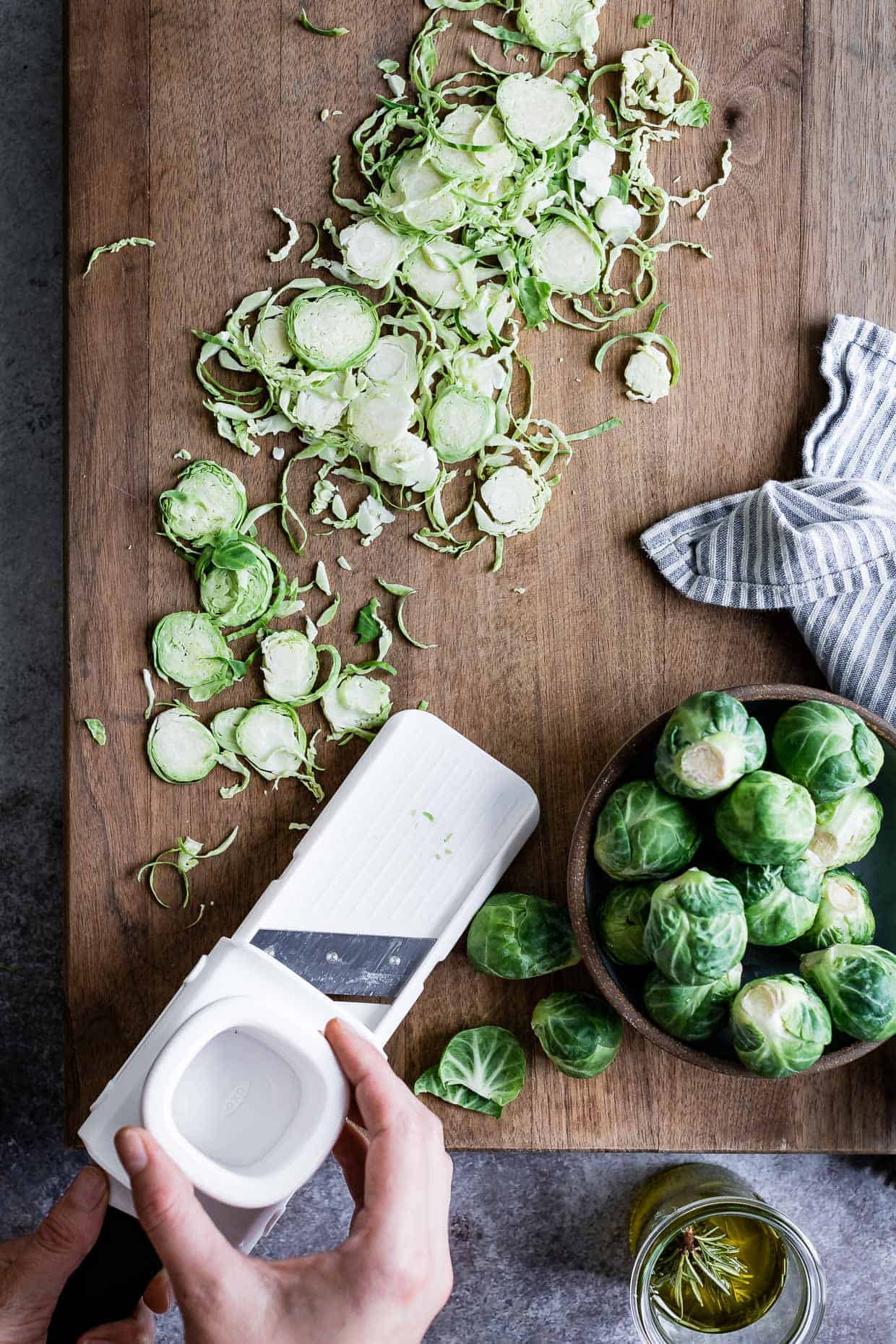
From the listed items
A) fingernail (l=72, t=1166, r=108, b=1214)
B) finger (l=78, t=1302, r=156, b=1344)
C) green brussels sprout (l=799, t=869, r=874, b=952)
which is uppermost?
green brussels sprout (l=799, t=869, r=874, b=952)

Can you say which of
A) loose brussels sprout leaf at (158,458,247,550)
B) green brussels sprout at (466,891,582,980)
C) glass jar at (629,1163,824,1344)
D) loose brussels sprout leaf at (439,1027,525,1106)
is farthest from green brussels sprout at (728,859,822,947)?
loose brussels sprout leaf at (158,458,247,550)

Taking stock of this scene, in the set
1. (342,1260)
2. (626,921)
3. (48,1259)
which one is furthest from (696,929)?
(48,1259)

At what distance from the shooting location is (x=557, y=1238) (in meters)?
1.82

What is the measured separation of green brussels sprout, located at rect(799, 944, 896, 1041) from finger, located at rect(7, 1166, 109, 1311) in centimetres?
87

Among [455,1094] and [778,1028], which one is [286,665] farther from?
[778,1028]

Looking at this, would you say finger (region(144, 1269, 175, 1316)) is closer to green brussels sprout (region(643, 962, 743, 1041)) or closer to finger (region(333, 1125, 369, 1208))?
finger (region(333, 1125, 369, 1208))

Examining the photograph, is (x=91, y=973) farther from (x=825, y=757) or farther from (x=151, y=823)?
(x=825, y=757)

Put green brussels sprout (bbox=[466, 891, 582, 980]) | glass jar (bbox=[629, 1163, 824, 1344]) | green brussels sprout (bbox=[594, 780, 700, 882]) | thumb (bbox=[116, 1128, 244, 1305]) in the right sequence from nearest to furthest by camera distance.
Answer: thumb (bbox=[116, 1128, 244, 1305])
green brussels sprout (bbox=[594, 780, 700, 882])
green brussels sprout (bbox=[466, 891, 582, 980])
glass jar (bbox=[629, 1163, 824, 1344])

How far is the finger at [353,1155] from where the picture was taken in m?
1.34

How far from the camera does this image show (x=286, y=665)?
1401 millimetres

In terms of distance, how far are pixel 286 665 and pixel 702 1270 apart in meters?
1.08

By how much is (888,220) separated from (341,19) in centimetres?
78

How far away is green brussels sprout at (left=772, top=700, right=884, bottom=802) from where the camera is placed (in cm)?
118

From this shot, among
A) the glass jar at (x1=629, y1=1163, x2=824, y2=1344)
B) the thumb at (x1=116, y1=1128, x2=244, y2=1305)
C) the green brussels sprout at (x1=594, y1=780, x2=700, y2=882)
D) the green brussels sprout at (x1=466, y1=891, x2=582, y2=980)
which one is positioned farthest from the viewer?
the glass jar at (x1=629, y1=1163, x2=824, y2=1344)
